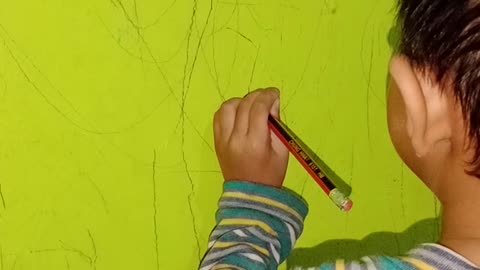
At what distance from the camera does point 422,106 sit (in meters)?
0.63

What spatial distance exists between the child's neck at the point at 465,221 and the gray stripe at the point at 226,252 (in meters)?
0.14

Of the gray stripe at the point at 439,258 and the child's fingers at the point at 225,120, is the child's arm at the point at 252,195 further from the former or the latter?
the gray stripe at the point at 439,258

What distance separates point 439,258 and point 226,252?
16cm

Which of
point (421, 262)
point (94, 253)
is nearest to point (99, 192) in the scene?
point (94, 253)

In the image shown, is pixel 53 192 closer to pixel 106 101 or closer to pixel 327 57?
pixel 106 101

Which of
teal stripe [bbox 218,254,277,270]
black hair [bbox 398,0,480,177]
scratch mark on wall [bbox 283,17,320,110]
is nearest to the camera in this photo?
black hair [bbox 398,0,480,177]

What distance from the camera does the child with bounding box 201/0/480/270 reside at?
60cm

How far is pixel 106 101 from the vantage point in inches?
30.2

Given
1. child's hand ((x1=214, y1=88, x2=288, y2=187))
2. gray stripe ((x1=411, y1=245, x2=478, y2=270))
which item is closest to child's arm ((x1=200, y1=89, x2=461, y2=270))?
child's hand ((x1=214, y1=88, x2=288, y2=187))

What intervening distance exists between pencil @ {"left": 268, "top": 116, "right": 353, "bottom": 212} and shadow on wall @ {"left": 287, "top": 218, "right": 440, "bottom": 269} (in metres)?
0.13

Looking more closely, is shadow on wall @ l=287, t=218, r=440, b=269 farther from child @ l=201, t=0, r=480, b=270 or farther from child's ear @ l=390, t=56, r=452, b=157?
child's ear @ l=390, t=56, r=452, b=157

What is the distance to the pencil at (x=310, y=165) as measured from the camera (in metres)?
0.72

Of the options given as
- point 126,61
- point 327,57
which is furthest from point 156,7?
point 327,57

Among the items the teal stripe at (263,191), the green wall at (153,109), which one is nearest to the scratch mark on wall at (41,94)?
the green wall at (153,109)
